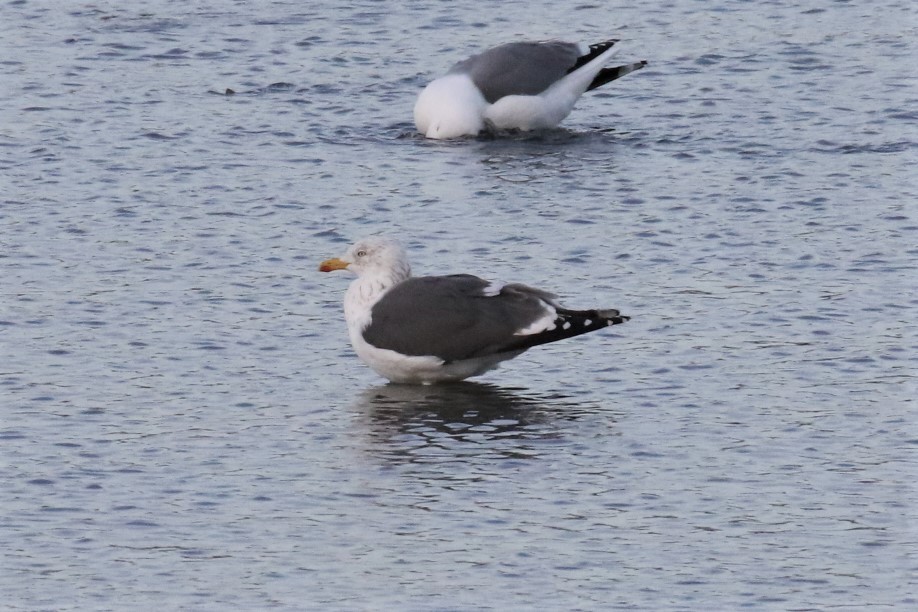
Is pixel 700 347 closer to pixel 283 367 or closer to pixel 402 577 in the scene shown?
pixel 283 367

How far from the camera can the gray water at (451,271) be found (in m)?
8.70

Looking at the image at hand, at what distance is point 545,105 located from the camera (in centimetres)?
1750

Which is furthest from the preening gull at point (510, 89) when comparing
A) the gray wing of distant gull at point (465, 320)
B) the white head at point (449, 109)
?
the gray wing of distant gull at point (465, 320)

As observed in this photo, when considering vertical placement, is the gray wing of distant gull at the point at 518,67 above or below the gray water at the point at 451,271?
above

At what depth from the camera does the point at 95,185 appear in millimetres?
15438

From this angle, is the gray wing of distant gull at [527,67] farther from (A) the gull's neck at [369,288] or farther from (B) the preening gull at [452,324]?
(B) the preening gull at [452,324]

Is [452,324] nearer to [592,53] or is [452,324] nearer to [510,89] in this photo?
[510,89]

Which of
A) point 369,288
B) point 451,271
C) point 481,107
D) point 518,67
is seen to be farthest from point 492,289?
point 518,67

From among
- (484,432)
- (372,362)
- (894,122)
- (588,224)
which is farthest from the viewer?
(894,122)

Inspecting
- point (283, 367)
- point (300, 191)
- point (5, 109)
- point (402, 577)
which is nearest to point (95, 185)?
point (300, 191)

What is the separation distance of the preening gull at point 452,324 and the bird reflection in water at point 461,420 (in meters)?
0.16

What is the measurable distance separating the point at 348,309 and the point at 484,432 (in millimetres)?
1529

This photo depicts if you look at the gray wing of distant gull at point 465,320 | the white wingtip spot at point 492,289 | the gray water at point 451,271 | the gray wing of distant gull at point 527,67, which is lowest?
the gray water at point 451,271

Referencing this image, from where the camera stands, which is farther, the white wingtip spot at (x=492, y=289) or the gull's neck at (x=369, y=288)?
the gull's neck at (x=369, y=288)
